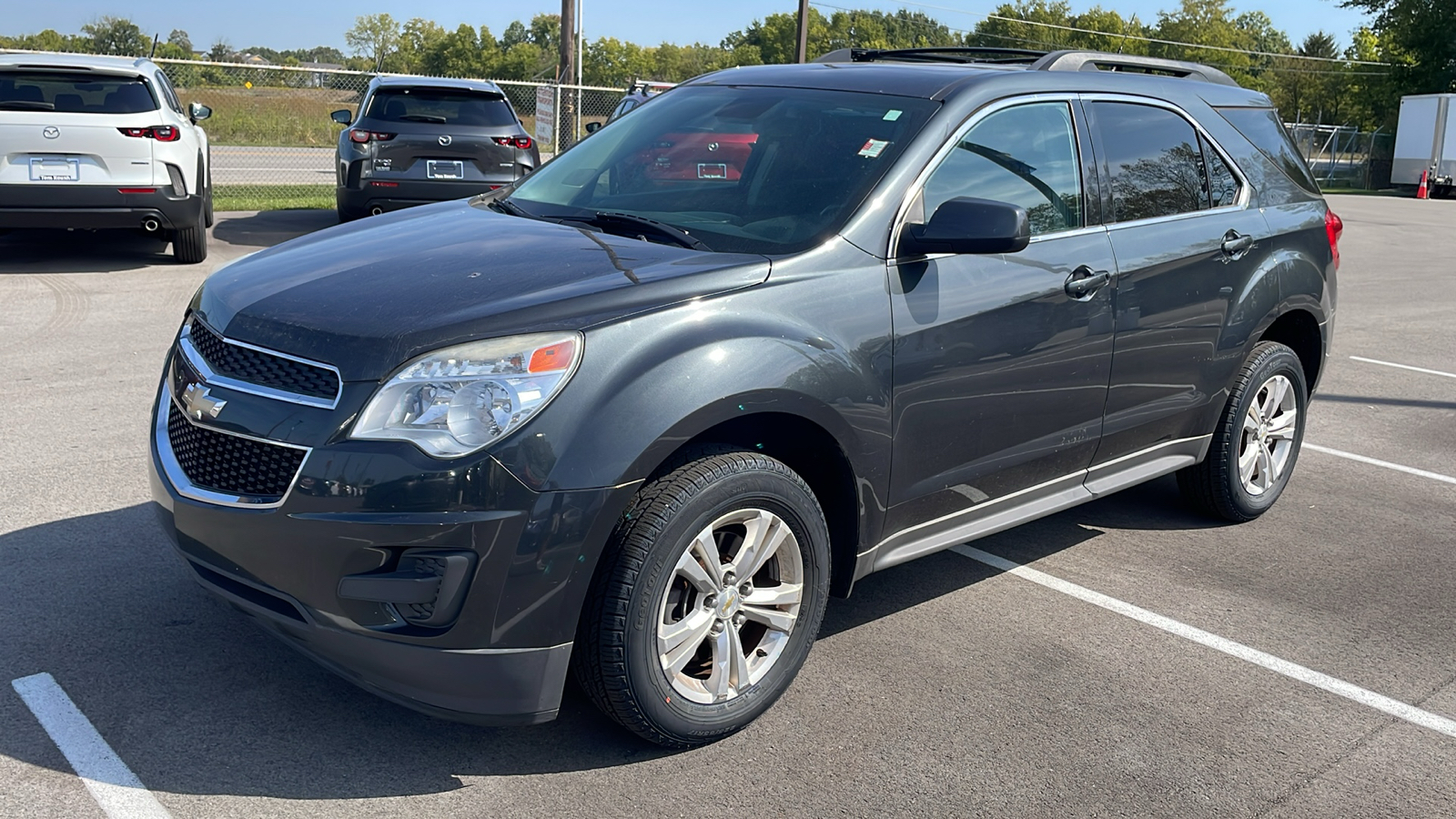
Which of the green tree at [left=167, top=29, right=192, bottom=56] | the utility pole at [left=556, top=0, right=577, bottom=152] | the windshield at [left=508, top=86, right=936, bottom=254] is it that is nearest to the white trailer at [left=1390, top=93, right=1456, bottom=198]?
the utility pole at [left=556, top=0, right=577, bottom=152]

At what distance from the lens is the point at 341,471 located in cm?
288

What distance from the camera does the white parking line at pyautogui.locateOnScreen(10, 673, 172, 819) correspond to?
2939 mm

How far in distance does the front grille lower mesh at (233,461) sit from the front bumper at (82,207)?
7.48 metres

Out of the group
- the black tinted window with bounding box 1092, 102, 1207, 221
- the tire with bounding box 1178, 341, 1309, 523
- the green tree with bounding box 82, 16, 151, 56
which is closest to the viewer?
the black tinted window with bounding box 1092, 102, 1207, 221

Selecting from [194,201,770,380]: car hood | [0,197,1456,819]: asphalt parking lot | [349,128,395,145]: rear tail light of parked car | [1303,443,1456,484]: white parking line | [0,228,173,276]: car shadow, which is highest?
[349,128,395,145]: rear tail light of parked car

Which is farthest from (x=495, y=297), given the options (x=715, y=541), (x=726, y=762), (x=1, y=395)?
(x=1, y=395)

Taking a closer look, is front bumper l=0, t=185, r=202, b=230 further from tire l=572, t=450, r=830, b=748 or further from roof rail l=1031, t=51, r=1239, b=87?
tire l=572, t=450, r=830, b=748

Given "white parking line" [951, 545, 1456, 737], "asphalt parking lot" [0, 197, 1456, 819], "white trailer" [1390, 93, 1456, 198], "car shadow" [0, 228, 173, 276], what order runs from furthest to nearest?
1. "white trailer" [1390, 93, 1456, 198]
2. "car shadow" [0, 228, 173, 276]
3. "white parking line" [951, 545, 1456, 737]
4. "asphalt parking lot" [0, 197, 1456, 819]

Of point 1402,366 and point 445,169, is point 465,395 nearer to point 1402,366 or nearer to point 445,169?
point 1402,366

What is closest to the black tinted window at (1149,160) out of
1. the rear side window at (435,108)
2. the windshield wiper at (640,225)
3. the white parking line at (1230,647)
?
the white parking line at (1230,647)

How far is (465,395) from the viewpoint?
2930mm

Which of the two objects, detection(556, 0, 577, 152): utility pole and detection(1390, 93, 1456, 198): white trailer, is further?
detection(1390, 93, 1456, 198): white trailer

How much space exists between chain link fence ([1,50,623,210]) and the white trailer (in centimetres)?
2713

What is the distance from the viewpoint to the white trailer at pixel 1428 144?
39281 millimetres
